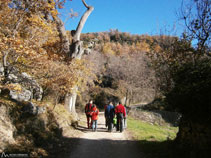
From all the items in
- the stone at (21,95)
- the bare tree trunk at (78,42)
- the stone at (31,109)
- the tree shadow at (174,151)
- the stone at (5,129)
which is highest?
the bare tree trunk at (78,42)

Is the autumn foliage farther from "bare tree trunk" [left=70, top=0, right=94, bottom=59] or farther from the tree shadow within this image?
the tree shadow

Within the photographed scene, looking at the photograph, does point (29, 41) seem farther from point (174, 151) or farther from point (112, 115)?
point (174, 151)

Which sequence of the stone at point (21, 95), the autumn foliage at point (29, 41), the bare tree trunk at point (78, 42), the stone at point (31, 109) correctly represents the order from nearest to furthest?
the autumn foliage at point (29, 41) < the stone at point (31, 109) < the stone at point (21, 95) < the bare tree trunk at point (78, 42)

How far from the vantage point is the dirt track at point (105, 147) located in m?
5.56

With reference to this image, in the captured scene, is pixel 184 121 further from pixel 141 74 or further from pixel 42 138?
pixel 141 74

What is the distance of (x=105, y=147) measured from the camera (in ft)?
20.7

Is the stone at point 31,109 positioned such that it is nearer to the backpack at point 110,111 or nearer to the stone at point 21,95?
the stone at point 21,95

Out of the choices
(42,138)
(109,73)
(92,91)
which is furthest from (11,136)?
(109,73)

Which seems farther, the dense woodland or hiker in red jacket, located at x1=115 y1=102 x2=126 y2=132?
hiker in red jacket, located at x1=115 y1=102 x2=126 y2=132

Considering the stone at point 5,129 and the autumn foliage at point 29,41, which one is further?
the autumn foliage at point 29,41

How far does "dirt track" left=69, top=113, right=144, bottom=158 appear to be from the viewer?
219 inches

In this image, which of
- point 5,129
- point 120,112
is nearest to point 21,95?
point 5,129

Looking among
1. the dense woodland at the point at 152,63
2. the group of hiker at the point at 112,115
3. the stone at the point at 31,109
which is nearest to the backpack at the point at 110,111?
the group of hiker at the point at 112,115

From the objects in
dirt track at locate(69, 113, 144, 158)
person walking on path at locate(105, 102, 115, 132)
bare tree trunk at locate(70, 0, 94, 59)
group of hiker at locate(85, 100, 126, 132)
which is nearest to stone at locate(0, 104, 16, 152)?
dirt track at locate(69, 113, 144, 158)
